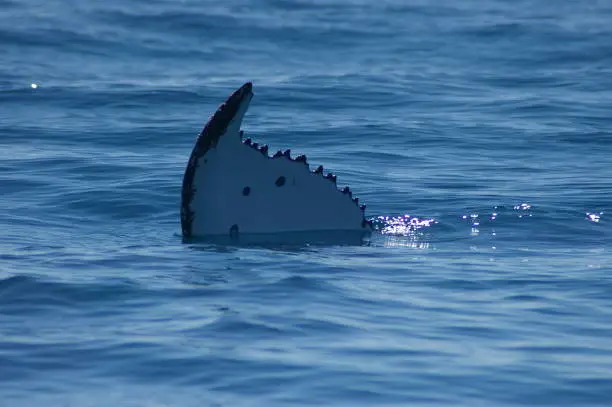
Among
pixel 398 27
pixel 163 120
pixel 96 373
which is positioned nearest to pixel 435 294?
pixel 96 373

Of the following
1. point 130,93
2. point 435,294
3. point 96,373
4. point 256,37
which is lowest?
point 96,373

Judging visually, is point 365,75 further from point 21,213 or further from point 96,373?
point 96,373

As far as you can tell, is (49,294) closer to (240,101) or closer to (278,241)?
(240,101)

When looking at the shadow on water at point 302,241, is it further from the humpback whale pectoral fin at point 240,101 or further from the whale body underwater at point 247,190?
the humpback whale pectoral fin at point 240,101

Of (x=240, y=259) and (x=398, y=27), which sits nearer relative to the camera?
(x=240, y=259)

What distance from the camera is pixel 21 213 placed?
12.0 metres

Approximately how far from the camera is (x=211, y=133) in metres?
9.42

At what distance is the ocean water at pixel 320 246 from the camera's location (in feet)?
23.4

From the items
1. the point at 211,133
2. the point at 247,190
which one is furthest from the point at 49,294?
the point at 247,190

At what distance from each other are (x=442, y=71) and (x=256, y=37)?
4.67 m

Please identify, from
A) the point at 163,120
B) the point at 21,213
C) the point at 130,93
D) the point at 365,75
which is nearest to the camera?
the point at 21,213

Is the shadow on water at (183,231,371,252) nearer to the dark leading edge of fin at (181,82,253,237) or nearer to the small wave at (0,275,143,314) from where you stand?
the dark leading edge of fin at (181,82,253,237)

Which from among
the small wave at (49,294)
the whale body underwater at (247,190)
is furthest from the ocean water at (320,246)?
the whale body underwater at (247,190)

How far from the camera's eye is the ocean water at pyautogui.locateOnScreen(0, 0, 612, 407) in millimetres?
7129
